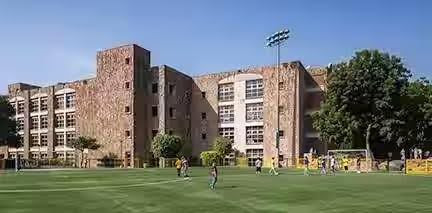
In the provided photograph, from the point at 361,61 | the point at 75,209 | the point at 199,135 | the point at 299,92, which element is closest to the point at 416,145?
the point at 361,61

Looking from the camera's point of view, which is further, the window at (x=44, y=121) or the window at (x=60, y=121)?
the window at (x=44, y=121)

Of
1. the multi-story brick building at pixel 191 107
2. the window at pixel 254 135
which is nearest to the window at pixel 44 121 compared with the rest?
the multi-story brick building at pixel 191 107

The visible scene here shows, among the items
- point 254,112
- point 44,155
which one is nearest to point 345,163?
point 254,112

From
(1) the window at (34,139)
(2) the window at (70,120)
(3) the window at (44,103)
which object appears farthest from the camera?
(1) the window at (34,139)

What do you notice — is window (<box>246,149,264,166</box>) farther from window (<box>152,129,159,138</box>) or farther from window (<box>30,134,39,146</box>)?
window (<box>30,134,39,146</box>)

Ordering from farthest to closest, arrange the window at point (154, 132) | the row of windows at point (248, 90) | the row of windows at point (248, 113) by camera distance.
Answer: the window at point (154, 132) < the row of windows at point (248, 113) < the row of windows at point (248, 90)

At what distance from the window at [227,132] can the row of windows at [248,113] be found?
1370 millimetres

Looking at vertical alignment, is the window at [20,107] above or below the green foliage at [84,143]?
above

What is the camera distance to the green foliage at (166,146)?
8000 cm

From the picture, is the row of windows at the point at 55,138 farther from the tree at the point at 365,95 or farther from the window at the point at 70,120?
the tree at the point at 365,95

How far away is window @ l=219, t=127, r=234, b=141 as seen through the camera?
296 feet

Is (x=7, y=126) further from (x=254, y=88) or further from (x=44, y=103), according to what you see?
(x=254, y=88)

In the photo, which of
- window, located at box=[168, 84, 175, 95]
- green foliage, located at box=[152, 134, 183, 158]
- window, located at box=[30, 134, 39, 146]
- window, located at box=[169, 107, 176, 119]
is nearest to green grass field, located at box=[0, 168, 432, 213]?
green foliage, located at box=[152, 134, 183, 158]

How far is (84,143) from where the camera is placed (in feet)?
295
